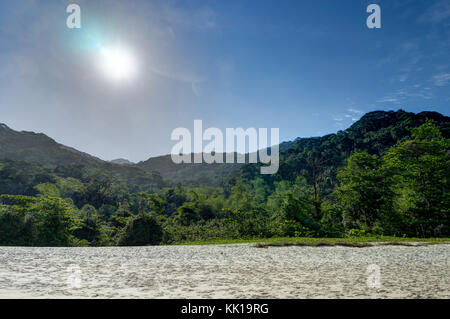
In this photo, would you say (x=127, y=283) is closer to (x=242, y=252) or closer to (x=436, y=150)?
(x=242, y=252)

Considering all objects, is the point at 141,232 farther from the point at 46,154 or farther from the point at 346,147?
the point at 46,154

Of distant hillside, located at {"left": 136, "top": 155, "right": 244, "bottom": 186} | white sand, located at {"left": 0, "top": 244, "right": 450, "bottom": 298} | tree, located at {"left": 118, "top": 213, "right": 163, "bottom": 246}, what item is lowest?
tree, located at {"left": 118, "top": 213, "right": 163, "bottom": 246}

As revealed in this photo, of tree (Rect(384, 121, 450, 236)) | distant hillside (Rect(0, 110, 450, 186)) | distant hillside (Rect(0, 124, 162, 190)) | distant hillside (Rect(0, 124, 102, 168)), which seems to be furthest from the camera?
distant hillside (Rect(0, 124, 102, 168))

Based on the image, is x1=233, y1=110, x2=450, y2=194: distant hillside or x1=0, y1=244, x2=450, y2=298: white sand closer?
x1=0, y1=244, x2=450, y2=298: white sand

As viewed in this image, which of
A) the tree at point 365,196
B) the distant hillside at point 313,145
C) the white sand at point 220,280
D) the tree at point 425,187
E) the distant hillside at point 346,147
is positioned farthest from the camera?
the distant hillside at point 313,145

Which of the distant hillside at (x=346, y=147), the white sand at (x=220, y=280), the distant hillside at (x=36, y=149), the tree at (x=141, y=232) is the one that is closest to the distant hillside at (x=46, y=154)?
the distant hillside at (x=36, y=149)

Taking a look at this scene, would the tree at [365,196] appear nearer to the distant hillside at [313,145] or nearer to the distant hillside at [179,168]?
the distant hillside at [313,145]

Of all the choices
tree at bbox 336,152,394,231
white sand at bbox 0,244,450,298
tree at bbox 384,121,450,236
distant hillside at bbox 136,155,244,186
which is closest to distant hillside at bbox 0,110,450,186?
tree at bbox 384,121,450,236

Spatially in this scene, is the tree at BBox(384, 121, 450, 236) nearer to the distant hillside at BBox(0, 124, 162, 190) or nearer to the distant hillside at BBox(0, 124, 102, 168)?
the distant hillside at BBox(0, 124, 162, 190)

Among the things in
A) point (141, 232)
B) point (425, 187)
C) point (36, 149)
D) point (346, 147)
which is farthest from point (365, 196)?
point (36, 149)

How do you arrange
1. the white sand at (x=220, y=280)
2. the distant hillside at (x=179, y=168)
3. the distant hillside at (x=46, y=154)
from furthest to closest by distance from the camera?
the distant hillside at (x=179, y=168)
the distant hillside at (x=46, y=154)
the white sand at (x=220, y=280)

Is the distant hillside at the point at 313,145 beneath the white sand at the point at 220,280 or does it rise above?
above

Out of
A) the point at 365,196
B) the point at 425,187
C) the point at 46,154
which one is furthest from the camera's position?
the point at 46,154

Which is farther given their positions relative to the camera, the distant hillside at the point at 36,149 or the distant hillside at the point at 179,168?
the distant hillside at the point at 179,168
